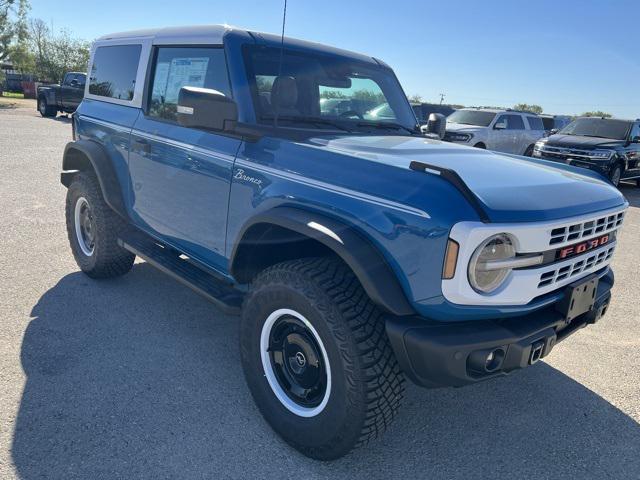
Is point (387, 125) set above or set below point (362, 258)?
above

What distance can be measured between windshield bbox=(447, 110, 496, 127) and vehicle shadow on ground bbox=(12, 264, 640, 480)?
1200cm

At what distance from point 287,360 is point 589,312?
62.1 inches

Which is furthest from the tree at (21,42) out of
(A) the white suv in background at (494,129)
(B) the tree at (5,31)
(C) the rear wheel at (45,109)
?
(A) the white suv in background at (494,129)

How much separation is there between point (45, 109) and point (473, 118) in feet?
61.4

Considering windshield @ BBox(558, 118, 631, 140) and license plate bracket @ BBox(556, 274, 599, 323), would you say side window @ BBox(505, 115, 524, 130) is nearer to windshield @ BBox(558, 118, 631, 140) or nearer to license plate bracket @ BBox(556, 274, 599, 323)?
windshield @ BBox(558, 118, 631, 140)

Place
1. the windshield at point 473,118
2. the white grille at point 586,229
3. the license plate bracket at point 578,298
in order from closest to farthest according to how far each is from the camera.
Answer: the white grille at point 586,229 < the license plate bracket at point 578,298 < the windshield at point 473,118

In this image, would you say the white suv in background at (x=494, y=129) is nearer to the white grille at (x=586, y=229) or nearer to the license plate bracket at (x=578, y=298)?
the white grille at (x=586, y=229)

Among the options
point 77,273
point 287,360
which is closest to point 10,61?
point 77,273

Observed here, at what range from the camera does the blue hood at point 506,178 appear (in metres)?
2.18

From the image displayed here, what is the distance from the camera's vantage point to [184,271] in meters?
3.43

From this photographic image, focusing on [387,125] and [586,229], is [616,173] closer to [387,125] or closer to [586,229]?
[387,125]

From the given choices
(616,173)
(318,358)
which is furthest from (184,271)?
(616,173)

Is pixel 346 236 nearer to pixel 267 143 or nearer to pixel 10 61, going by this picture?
pixel 267 143

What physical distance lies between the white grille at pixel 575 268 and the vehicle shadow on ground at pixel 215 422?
0.96 metres
